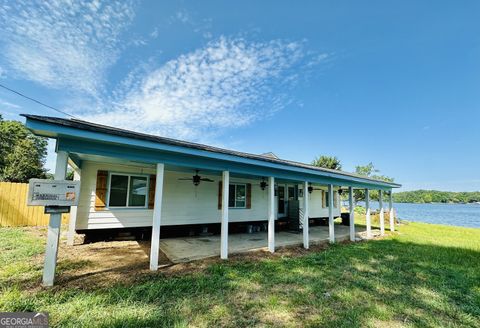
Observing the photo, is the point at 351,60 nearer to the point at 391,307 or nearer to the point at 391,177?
the point at 391,307

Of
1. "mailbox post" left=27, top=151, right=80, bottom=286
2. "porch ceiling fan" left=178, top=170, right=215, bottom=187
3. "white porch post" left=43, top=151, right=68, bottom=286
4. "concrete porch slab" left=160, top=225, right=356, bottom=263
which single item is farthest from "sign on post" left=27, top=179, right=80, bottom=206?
"porch ceiling fan" left=178, top=170, right=215, bottom=187

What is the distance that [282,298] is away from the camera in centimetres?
383

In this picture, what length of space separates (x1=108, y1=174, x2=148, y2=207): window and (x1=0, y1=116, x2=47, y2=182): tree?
19.2m

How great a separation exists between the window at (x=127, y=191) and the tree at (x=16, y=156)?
19.2 m

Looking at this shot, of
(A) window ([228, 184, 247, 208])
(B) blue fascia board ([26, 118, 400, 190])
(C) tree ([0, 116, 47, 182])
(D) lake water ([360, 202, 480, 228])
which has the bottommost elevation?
(D) lake water ([360, 202, 480, 228])

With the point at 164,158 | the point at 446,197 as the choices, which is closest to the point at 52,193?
the point at 164,158

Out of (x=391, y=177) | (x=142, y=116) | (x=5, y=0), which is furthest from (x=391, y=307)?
(x=391, y=177)

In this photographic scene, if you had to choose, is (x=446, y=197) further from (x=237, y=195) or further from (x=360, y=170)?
(x=237, y=195)

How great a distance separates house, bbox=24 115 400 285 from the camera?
13.5ft

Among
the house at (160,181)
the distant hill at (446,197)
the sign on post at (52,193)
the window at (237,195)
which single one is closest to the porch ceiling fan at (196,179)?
the house at (160,181)

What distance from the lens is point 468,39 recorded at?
34.1ft

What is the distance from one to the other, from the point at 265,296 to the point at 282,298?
296 mm

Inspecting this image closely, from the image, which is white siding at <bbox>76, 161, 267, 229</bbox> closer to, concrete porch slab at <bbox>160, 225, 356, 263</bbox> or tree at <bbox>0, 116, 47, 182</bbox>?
concrete porch slab at <bbox>160, 225, 356, 263</bbox>

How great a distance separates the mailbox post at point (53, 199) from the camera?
12.6 ft
